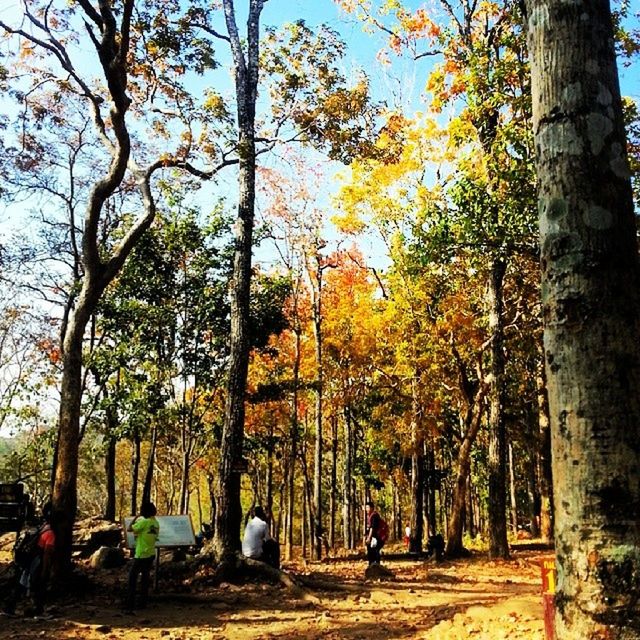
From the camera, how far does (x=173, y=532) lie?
1038 centimetres

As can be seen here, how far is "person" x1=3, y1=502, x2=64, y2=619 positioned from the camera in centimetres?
852

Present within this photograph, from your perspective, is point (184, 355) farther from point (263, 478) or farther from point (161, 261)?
point (263, 478)

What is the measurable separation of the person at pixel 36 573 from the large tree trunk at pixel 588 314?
26.7 feet

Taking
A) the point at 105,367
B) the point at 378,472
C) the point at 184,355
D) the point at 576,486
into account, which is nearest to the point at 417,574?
the point at 184,355

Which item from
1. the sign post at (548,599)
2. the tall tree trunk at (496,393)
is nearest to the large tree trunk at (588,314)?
the sign post at (548,599)

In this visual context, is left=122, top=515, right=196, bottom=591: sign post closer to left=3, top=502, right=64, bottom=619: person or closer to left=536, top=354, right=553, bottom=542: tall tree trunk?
left=3, top=502, right=64, bottom=619: person

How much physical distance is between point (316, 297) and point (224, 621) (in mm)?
15585

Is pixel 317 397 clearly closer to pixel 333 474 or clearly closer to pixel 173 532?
pixel 333 474

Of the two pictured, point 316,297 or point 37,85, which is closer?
point 37,85

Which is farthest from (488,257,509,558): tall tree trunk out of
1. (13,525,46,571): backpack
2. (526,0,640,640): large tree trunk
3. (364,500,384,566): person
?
(526,0,640,640): large tree trunk

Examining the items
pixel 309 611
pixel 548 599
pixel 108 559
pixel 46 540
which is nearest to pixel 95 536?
pixel 108 559

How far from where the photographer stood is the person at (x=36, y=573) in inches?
335

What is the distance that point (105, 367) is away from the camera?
18500 mm

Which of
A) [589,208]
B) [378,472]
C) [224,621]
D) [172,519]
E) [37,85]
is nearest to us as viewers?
[589,208]
